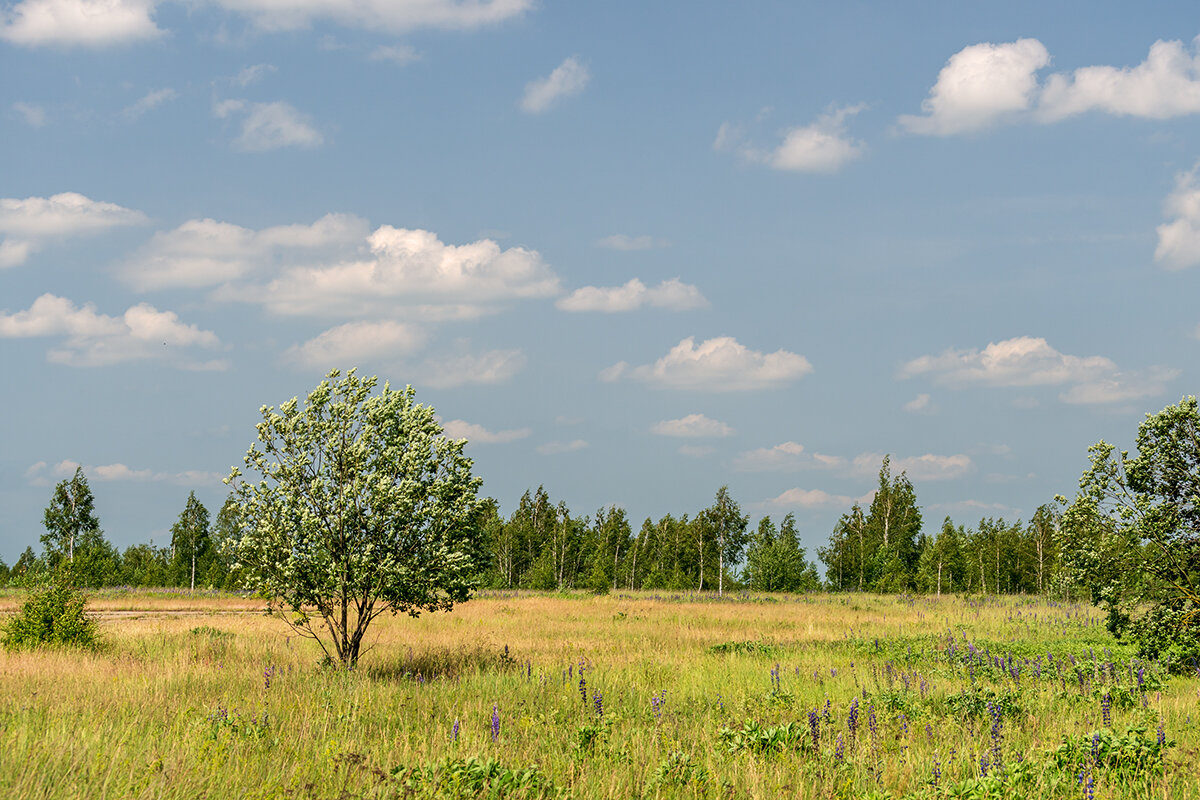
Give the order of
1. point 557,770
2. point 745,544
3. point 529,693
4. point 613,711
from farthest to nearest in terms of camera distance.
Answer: point 745,544 → point 529,693 → point 613,711 → point 557,770

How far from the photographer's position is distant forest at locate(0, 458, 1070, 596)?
2712 inches

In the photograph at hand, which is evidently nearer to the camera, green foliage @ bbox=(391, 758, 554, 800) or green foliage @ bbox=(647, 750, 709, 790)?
green foliage @ bbox=(391, 758, 554, 800)

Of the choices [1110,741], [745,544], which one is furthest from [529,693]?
[745,544]

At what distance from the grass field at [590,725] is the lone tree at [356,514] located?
1545 millimetres

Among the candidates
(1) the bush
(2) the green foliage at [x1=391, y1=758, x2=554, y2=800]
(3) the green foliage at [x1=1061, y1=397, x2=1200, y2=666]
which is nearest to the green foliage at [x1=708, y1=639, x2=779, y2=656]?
(3) the green foliage at [x1=1061, y1=397, x2=1200, y2=666]

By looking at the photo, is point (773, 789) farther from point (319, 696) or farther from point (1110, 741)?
point (319, 696)

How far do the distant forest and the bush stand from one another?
44967 mm

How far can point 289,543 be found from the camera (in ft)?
46.5

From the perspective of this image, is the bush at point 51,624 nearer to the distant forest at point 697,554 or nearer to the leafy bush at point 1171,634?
the leafy bush at point 1171,634

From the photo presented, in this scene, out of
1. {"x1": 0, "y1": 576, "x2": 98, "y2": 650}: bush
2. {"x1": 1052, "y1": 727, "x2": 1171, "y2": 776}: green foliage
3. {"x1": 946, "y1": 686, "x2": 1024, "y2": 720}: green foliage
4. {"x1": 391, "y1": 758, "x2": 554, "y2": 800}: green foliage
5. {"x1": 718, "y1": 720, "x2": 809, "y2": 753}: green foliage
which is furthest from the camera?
{"x1": 0, "y1": 576, "x2": 98, "y2": 650}: bush

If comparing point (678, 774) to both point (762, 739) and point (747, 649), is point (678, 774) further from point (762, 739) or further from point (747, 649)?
point (747, 649)

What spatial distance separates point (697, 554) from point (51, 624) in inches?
2566

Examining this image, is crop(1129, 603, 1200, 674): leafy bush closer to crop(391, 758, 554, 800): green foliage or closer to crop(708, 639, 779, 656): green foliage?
crop(708, 639, 779, 656): green foliage

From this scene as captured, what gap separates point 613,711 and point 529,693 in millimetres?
1699
